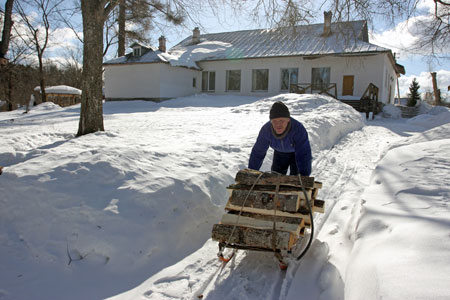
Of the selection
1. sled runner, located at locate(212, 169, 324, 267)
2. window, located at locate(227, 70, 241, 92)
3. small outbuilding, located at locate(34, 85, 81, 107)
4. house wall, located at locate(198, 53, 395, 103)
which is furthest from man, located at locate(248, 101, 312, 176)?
small outbuilding, located at locate(34, 85, 81, 107)

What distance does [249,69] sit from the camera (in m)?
25.0

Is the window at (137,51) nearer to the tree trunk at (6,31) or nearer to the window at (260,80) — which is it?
the window at (260,80)

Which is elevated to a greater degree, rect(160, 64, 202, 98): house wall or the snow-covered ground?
rect(160, 64, 202, 98): house wall

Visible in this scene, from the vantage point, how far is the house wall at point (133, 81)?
2409 cm

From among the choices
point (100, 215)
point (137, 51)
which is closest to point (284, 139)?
point (100, 215)

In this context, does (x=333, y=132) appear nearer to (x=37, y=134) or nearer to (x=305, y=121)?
(x=305, y=121)

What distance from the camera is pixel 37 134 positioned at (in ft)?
25.0

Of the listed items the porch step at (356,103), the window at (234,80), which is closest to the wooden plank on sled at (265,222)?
the porch step at (356,103)

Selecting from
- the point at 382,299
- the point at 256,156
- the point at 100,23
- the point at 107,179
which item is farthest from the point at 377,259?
the point at 100,23

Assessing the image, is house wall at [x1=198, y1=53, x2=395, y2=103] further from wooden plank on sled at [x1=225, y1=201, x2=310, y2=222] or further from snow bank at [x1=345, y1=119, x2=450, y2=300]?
wooden plank on sled at [x1=225, y1=201, x2=310, y2=222]

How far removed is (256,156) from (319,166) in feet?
11.3

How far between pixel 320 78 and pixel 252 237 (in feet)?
72.9

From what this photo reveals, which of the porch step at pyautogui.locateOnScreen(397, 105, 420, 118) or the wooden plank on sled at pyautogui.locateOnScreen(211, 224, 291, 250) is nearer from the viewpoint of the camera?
the wooden plank on sled at pyautogui.locateOnScreen(211, 224, 291, 250)

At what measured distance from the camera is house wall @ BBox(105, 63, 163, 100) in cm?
2409
